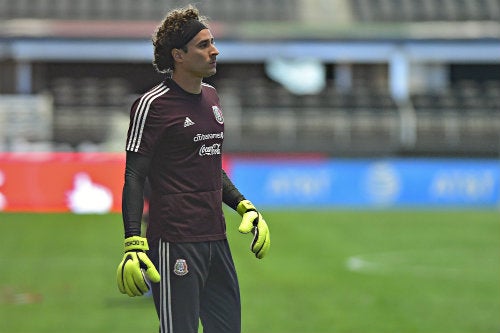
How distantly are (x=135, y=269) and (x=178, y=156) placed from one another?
0.59 meters

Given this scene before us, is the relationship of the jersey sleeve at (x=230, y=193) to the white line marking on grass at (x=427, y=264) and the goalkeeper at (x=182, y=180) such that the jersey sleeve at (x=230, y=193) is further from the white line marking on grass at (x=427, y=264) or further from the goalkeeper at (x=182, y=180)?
the white line marking on grass at (x=427, y=264)

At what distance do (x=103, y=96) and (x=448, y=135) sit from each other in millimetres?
9893

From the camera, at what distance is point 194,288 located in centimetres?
561

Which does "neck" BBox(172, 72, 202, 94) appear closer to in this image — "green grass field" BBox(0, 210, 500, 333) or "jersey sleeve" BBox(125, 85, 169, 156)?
"jersey sleeve" BBox(125, 85, 169, 156)

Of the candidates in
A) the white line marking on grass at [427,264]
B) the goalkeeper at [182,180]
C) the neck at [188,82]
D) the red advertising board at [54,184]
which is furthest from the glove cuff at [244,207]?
the red advertising board at [54,184]

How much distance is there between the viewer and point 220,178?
5801mm

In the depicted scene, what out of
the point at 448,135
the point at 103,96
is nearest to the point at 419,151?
the point at 448,135

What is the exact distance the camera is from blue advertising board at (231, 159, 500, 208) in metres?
25.8

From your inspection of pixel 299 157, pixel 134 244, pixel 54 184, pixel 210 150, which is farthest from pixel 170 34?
pixel 299 157

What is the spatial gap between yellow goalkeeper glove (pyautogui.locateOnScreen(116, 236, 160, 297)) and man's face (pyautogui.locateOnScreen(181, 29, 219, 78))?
2.77 ft

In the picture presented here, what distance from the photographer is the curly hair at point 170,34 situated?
18.5 ft

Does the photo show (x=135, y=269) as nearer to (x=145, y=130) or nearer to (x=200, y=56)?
(x=145, y=130)

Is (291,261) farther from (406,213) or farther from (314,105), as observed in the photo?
(314,105)

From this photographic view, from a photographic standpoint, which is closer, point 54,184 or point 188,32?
point 188,32
